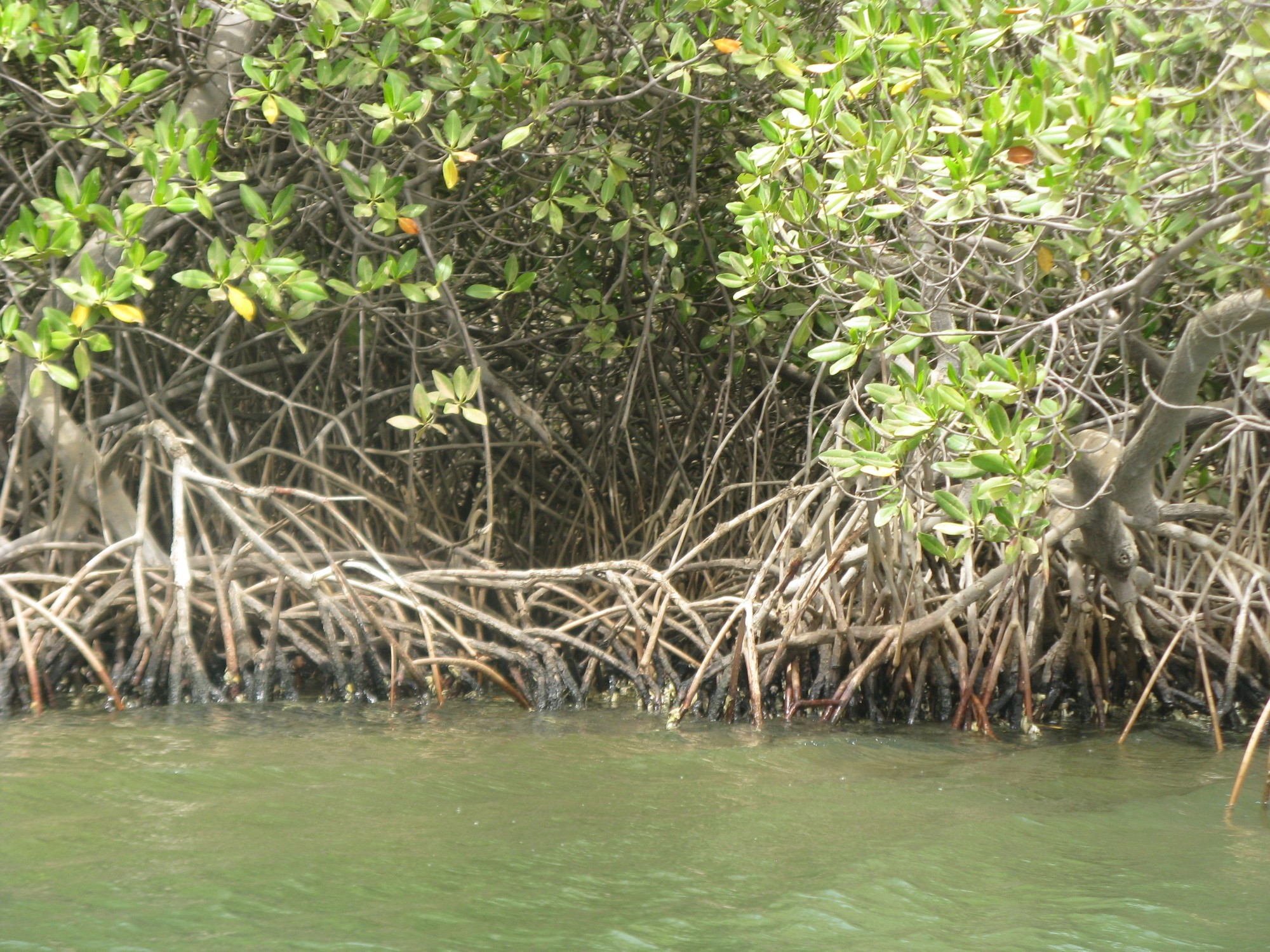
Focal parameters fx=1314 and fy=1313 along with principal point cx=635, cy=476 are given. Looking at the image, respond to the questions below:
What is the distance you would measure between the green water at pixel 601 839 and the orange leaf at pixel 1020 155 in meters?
1.48

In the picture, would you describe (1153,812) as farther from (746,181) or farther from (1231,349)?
(746,181)

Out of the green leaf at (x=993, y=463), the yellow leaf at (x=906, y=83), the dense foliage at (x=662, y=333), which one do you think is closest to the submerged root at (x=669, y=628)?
the dense foliage at (x=662, y=333)

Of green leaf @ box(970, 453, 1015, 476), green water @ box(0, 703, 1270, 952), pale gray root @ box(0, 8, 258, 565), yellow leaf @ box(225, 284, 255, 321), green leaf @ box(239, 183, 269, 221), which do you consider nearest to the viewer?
green water @ box(0, 703, 1270, 952)

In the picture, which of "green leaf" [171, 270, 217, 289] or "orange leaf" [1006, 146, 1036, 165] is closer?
"orange leaf" [1006, 146, 1036, 165]

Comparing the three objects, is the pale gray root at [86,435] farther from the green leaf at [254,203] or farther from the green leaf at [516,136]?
the green leaf at [516,136]

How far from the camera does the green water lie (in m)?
2.21

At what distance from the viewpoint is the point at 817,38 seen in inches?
183

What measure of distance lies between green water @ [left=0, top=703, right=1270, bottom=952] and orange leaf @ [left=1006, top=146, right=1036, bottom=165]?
4.85ft

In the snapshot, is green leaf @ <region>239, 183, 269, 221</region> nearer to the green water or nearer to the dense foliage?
the dense foliage

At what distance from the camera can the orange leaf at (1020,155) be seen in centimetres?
290

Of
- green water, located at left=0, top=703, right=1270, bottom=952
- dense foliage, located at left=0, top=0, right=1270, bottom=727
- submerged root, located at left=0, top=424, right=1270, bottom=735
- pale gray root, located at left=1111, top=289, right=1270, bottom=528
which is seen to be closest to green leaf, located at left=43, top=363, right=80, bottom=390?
dense foliage, located at left=0, top=0, right=1270, bottom=727

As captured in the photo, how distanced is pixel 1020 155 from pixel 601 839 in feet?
5.72

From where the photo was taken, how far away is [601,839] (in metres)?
2.75

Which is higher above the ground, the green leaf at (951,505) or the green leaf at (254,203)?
the green leaf at (254,203)
